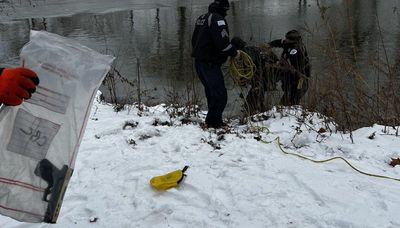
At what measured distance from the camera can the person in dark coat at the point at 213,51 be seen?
5305 mm

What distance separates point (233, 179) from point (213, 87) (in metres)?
1.99

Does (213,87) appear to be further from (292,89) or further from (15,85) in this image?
(15,85)

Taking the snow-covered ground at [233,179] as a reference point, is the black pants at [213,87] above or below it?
above

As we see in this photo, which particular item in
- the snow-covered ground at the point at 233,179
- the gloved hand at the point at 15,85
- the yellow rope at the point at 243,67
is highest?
the gloved hand at the point at 15,85

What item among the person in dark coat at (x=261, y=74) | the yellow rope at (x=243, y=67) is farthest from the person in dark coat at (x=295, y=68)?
the yellow rope at (x=243, y=67)

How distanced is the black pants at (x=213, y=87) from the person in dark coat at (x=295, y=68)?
3.63ft

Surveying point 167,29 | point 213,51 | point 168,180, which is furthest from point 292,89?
point 167,29

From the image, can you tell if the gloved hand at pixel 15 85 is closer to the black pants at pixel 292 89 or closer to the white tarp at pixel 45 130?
the white tarp at pixel 45 130

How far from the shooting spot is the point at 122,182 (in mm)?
3945

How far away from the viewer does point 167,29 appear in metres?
17.4

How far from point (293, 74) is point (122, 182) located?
11.6ft

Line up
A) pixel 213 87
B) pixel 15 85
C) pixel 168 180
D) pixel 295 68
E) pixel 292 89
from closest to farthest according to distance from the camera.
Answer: pixel 15 85 → pixel 168 180 → pixel 213 87 → pixel 295 68 → pixel 292 89

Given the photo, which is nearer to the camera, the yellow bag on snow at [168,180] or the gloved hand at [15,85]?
the gloved hand at [15,85]

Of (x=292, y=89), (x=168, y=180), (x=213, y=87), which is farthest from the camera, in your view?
(x=292, y=89)
